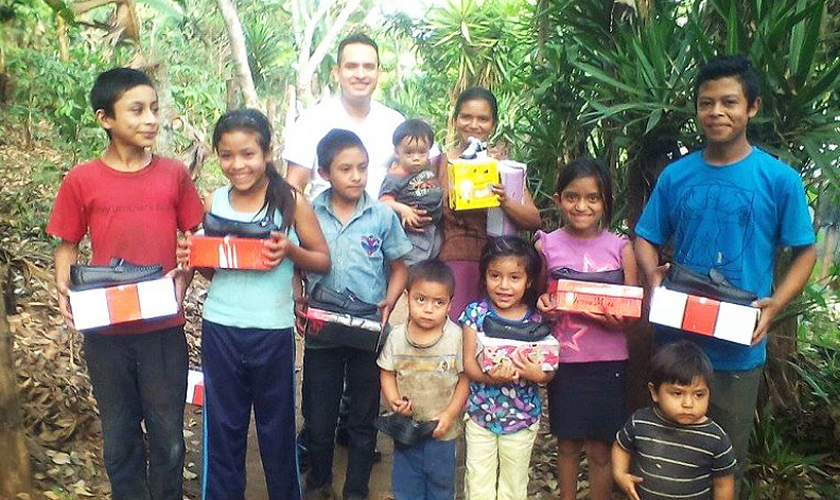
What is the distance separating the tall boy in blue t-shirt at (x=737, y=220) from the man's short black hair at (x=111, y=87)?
2.08 meters

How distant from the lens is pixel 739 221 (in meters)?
2.47

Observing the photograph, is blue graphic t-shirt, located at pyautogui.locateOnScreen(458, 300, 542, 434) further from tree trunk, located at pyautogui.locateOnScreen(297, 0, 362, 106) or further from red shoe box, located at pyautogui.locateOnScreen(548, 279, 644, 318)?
tree trunk, located at pyautogui.locateOnScreen(297, 0, 362, 106)

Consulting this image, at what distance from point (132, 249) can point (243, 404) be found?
76 centimetres

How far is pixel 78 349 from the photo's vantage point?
4285mm

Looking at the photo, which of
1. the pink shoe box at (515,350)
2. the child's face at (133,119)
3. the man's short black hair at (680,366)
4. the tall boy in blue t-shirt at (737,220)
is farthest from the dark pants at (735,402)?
the child's face at (133,119)

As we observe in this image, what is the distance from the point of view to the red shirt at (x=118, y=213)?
2.52m

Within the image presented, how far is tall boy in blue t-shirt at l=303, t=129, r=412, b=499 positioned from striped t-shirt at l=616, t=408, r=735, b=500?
1.12 meters

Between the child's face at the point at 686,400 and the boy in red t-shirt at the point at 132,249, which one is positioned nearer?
the child's face at the point at 686,400

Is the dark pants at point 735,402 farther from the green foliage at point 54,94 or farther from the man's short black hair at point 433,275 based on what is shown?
the green foliage at point 54,94

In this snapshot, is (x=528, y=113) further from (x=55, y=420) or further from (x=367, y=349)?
(x=55, y=420)

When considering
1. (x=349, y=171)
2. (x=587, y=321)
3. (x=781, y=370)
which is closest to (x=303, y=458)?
(x=349, y=171)

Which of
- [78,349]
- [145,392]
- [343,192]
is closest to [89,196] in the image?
[145,392]

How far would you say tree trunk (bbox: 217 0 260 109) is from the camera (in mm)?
9836

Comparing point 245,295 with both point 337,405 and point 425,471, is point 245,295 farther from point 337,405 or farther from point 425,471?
point 425,471
